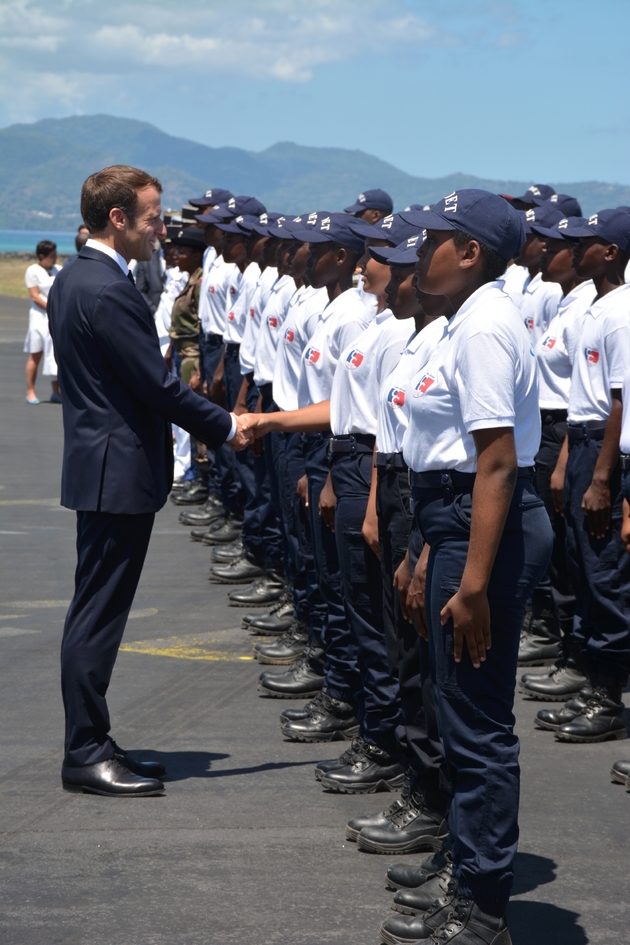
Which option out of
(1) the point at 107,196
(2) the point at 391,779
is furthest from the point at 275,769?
(1) the point at 107,196

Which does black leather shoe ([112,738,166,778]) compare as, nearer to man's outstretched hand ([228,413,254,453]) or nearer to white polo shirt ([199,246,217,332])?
man's outstretched hand ([228,413,254,453])

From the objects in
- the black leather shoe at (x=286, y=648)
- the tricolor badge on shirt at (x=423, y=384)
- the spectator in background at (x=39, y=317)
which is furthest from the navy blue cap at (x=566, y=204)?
the spectator in background at (x=39, y=317)

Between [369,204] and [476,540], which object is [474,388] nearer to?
[476,540]

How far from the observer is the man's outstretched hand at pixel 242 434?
5.66 meters

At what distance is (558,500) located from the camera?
6785 mm

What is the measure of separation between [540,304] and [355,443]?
11.5ft

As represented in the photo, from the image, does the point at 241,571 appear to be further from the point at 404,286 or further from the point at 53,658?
the point at 404,286

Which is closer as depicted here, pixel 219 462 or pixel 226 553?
pixel 226 553

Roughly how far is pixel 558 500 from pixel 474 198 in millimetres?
3413

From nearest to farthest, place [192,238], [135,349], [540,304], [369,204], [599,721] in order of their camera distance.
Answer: [135,349]
[599,721]
[540,304]
[369,204]
[192,238]

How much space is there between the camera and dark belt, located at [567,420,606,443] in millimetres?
6090

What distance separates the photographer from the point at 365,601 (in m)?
5.27

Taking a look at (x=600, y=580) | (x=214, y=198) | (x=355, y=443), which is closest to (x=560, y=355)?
(x=600, y=580)

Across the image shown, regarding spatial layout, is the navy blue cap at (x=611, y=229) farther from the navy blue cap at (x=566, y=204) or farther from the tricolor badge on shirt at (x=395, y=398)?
the navy blue cap at (x=566, y=204)
